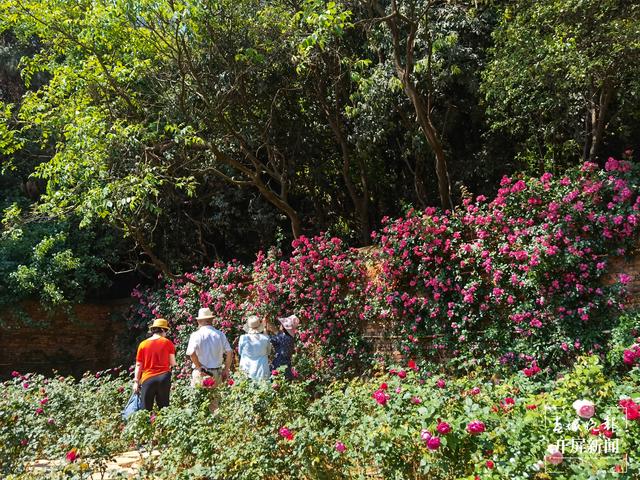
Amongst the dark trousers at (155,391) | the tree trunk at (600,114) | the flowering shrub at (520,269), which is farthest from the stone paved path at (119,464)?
the tree trunk at (600,114)

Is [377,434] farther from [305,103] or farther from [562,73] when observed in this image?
[305,103]

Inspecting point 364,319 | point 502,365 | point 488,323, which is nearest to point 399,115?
point 364,319

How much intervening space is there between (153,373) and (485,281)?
3.96m

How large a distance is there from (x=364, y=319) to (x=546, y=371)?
9.12ft

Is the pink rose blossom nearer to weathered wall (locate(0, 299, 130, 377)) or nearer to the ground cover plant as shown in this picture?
the ground cover plant

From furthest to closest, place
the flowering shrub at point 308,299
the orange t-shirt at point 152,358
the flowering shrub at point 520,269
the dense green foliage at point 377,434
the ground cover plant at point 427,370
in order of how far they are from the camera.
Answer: the flowering shrub at point 308,299, the orange t-shirt at point 152,358, the flowering shrub at point 520,269, the ground cover plant at point 427,370, the dense green foliage at point 377,434

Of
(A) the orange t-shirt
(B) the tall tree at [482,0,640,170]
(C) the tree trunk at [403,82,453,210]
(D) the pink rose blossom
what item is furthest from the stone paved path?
(B) the tall tree at [482,0,640,170]

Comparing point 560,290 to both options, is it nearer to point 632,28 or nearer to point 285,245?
point 632,28

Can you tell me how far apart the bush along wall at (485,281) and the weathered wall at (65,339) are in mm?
5248

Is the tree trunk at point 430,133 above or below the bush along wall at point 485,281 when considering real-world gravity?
above

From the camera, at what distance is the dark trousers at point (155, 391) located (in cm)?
589

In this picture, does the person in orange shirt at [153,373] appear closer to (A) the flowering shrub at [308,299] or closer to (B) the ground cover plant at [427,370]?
(B) the ground cover plant at [427,370]

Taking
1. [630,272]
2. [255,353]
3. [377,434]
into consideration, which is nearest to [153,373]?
[255,353]

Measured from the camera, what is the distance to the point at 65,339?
40.5ft
